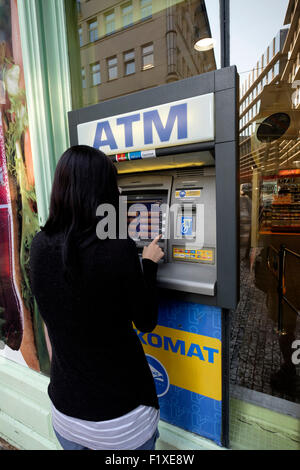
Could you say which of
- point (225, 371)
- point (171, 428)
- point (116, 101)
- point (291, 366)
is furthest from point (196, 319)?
point (291, 366)

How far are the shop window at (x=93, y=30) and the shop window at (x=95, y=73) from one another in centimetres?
16

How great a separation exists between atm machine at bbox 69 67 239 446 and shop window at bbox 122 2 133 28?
1.08 metres

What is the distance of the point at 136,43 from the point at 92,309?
102 inches

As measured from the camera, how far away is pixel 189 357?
57.6 inches

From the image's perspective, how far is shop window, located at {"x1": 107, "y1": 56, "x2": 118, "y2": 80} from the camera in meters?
2.13

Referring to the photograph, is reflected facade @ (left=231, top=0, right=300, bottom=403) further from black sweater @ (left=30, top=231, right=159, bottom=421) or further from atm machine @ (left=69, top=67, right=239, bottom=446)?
black sweater @ (left=30, top=231, right=159, bottom=421)

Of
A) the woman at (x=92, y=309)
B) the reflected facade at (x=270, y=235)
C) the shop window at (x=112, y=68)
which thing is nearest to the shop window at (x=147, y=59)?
the shop window at (x=112, y=68)

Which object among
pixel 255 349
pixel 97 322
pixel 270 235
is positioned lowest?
pixel 255 349

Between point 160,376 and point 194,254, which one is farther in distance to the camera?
point 160,376

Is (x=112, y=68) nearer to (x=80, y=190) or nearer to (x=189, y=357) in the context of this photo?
(x=80, y=190)

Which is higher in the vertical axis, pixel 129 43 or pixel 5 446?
pixel 129 43

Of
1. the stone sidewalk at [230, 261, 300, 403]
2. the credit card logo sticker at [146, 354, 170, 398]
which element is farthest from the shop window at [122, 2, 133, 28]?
the stone sidewalk at [230, 261, 300, 403]

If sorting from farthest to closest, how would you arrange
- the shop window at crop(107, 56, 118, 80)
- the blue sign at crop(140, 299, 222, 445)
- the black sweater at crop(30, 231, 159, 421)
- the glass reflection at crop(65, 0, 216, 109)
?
the shop window at crop(107, 56, 118, 80) → the glass reflection at crop(65, 0, 216, 109) → the blue sign at crop(140, 299, 222, 445) → the black sweater at crop(30, 231, 159, 421)

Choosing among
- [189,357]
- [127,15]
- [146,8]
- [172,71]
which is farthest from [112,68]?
[189,357]
